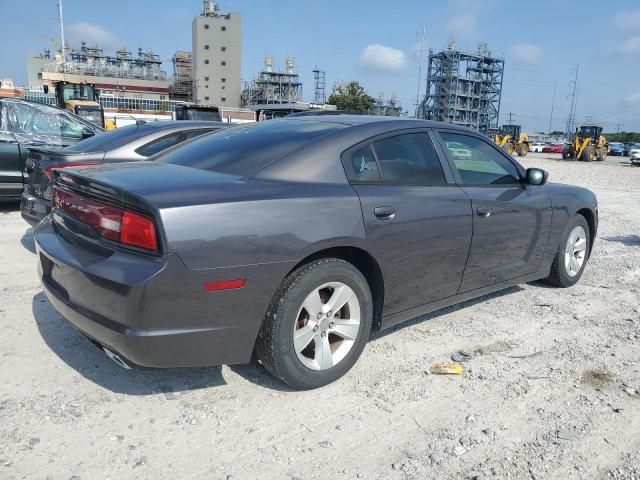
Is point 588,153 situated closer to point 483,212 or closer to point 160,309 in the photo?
point 483,212

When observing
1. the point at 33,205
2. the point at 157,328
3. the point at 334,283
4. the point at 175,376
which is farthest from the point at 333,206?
the point at 33,205

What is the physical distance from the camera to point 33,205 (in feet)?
17.0

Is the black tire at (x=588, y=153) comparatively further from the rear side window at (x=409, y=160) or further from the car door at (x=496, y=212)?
the rear side window at (x=409, y=160)

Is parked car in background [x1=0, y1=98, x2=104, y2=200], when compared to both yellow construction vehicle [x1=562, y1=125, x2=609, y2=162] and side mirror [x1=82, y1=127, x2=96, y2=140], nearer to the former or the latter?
side mirror [x1=82, y1=127, x2=96, y2=140]

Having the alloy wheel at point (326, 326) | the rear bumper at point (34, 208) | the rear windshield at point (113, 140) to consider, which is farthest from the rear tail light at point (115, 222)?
the rear windshield at point (113, 140)

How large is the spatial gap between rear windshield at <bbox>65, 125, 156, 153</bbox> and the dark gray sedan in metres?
2.34

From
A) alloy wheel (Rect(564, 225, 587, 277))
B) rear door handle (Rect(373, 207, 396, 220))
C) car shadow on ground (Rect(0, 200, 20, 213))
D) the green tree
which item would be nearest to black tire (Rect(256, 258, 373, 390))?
rear door handle (Rect(373, 207, 396, 220))

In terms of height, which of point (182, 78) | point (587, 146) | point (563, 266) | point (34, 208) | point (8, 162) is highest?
point (182, 78)

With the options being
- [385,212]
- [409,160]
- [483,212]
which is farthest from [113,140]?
[483,212]

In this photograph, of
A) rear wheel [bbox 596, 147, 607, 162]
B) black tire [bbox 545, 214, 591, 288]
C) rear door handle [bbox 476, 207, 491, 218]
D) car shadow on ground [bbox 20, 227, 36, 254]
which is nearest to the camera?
rear door handle [bbox 476, 207, 491, 218]

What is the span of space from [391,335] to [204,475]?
73.6 inches

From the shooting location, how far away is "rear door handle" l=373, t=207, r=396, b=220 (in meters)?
3.06

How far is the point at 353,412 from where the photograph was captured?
2.77 m

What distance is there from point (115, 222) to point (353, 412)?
156 centimetres
